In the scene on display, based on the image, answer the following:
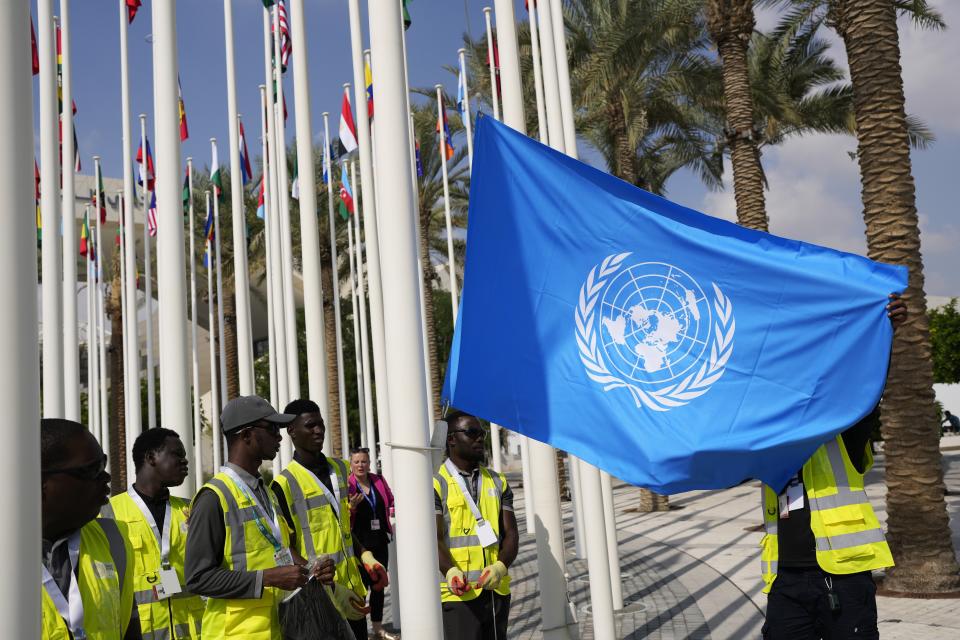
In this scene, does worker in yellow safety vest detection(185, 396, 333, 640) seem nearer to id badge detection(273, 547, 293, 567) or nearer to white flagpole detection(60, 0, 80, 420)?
id badge detection(273, 547, 293, 567)

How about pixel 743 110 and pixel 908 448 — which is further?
pixel 743 110

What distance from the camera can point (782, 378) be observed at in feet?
14.5

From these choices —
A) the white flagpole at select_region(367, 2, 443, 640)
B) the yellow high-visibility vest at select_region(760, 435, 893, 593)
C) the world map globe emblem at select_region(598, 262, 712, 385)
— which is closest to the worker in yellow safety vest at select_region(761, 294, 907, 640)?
the yellow high-visibility vest at select_region(760, 435, 893, 593)

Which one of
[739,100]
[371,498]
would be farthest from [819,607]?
[739,100]

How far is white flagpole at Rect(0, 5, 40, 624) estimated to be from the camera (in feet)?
5.85

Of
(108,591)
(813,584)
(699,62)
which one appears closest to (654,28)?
(699,62)

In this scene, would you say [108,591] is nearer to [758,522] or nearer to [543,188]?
[543,188]

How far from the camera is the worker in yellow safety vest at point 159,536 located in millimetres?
4230

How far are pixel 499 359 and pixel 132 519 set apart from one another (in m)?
1.89

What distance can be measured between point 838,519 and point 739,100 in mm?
12678

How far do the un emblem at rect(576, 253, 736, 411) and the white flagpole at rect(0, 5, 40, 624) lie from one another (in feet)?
10.5

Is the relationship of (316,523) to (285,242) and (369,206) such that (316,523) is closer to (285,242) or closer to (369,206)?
(285,242)

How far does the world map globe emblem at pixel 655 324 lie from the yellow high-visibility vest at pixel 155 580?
7.37 feet

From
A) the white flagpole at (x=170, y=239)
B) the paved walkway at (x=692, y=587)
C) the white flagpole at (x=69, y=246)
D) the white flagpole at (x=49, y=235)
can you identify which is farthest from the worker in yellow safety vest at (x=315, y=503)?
the white flagpole at (x=69, y=246)
